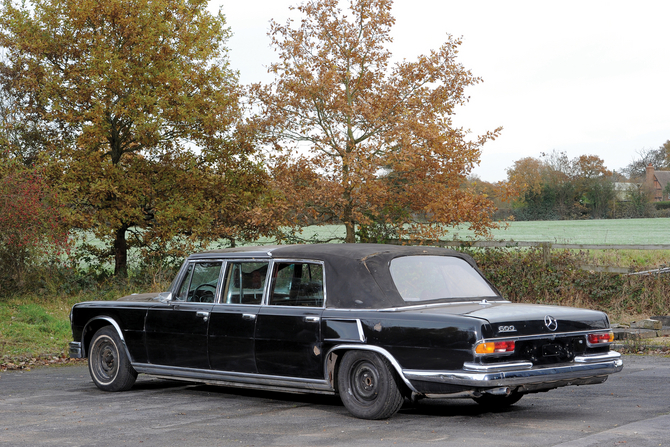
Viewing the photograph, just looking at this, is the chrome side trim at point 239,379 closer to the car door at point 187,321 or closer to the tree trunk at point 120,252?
the car door at point 187,321

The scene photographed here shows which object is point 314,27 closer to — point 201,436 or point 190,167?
point 190,167

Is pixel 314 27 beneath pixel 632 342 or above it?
above

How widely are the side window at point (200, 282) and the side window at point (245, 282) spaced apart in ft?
Result: 0.64

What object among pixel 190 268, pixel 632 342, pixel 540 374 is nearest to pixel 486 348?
pixel 540 374

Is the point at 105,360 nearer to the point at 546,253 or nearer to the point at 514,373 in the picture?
the point at 514,373

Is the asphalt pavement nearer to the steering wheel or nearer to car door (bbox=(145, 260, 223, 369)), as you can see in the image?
car door (bbox=(145, 260, 223, 369))

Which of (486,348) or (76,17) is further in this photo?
(76,17)

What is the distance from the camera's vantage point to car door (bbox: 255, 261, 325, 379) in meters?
7.65

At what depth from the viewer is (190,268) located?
9.12 meters

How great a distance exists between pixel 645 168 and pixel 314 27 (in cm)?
9472

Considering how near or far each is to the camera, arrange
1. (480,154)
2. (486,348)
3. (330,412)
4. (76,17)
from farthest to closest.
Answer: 1. (76,17)
2. (480,154)
3. (330,412)
4. (486,348)

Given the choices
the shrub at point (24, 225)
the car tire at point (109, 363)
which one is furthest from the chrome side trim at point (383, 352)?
the shrub at point (24, 225)

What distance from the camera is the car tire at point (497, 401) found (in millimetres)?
8023

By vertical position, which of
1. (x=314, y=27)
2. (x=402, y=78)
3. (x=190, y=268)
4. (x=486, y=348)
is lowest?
(x=486, y=348)
